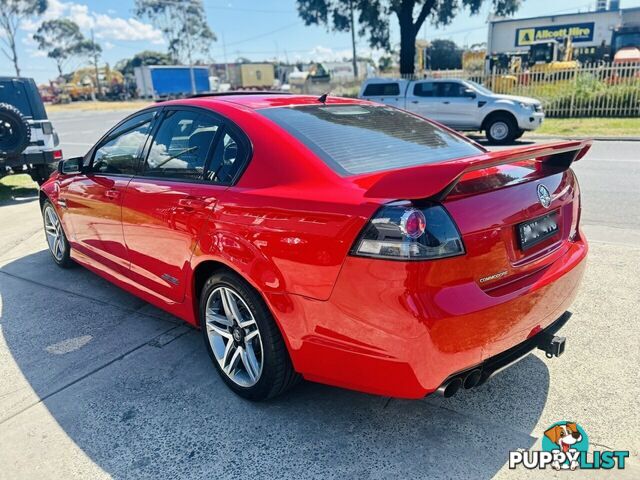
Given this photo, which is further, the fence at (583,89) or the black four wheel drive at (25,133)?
the fence at (583,89)

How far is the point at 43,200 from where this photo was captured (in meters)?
5.29

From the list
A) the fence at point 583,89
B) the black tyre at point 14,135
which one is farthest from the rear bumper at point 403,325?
the fence at point 583,89

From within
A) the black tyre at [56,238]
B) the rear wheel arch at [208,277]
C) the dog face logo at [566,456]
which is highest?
the rear wheel arch at [208,277]

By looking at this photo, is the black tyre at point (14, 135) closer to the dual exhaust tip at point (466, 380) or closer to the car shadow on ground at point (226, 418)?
the car shadow on ground at point (226, 418)

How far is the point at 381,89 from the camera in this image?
1628 cm

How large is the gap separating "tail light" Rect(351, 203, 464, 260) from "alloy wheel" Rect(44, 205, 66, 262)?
392 cm

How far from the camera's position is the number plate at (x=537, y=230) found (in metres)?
2.37

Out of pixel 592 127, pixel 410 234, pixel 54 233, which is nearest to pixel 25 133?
pixel 54 233

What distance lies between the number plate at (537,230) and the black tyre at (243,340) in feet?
4.17

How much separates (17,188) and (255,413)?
9692 millimetres

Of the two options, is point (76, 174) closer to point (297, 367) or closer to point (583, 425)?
point (297, 367)

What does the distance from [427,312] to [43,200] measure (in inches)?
185

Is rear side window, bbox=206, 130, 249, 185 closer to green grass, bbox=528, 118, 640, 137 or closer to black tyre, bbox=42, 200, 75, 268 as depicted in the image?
black tyre, bbox=42, 200, 75, 268

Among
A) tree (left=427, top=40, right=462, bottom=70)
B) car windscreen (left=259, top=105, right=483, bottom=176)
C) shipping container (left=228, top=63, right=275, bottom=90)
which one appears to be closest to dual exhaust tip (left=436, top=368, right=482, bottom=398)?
car windscreen (left=259, top=105, right=483, bottom=176)
